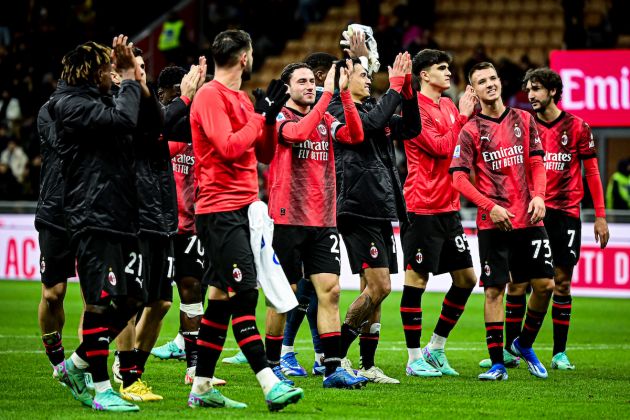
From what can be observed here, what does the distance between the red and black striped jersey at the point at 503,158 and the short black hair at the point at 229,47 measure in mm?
2745

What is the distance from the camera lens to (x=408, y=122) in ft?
31.4

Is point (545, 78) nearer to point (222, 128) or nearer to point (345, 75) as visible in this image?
point (345, 75)

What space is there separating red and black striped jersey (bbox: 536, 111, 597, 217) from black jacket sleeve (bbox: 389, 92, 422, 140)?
1662 mm

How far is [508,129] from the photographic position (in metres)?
9.77

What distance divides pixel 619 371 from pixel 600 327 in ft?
13.7

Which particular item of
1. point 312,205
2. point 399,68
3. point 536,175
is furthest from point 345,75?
point 536,175

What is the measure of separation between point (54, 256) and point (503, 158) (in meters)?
3.67

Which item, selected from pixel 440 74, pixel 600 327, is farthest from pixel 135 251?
pixel 600 327

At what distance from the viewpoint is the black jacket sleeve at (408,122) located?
952 cm

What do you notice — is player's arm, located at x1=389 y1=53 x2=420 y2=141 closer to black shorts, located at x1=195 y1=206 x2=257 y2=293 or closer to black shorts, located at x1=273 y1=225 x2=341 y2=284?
black shorts, located at x1=273 y1=225 x2=341 y2=284

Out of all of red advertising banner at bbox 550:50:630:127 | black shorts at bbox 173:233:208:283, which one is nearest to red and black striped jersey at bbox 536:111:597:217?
black shorts at bbox 173:233:208:283

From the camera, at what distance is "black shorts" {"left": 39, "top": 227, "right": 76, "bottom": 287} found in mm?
9148

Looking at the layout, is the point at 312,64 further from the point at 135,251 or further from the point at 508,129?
the point at 135,251

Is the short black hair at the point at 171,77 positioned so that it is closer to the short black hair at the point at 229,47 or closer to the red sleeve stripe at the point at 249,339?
the short black hair at the point at 229,47
